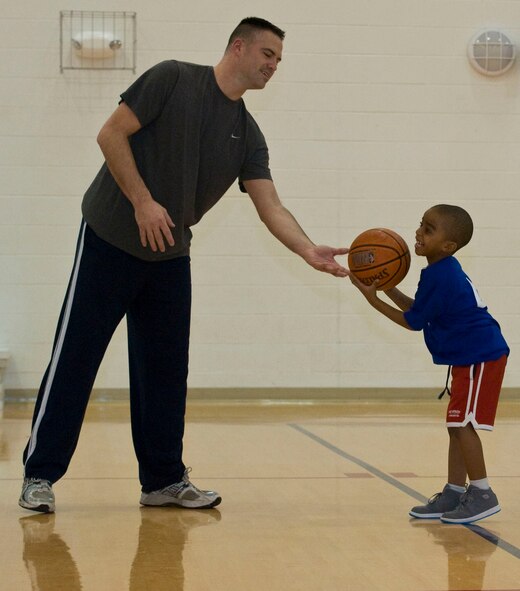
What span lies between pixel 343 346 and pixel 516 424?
179 cm

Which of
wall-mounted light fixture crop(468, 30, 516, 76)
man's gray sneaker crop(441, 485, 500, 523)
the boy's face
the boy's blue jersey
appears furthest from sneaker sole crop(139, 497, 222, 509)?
wall-mounted light fixture crop(468, 30, 516, 76)

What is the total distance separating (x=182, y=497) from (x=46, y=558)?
87cm

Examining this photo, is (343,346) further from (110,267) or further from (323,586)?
(323,586)

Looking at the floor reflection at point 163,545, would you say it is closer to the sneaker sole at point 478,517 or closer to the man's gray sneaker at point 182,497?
the man's gray sneaker at point 182,497

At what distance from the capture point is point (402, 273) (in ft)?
11.7

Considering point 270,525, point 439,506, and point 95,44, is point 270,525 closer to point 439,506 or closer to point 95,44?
point 439,506

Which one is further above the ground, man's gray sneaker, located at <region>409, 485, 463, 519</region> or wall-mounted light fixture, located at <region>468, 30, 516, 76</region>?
wall-mounted light fixture, located at <region>468, 30, 516, 76</region>

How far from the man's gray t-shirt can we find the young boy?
2.27 feet

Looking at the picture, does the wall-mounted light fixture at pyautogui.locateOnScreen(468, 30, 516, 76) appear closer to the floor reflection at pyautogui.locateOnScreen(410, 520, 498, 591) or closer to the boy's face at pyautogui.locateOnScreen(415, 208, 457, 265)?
the boy's face at pyautogui.locateOnScreen(415, 208, 457, 265)

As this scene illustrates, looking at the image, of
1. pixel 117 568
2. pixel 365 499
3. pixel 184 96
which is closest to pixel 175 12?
pixel 184 96

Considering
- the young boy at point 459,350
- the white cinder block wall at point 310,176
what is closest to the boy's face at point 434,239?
the young boy at point 459,350

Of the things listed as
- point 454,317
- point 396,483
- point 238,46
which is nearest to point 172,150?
point 238,46

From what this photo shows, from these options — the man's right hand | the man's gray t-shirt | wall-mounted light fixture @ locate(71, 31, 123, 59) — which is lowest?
the man's right hand

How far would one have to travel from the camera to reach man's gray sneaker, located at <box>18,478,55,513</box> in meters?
3.49
